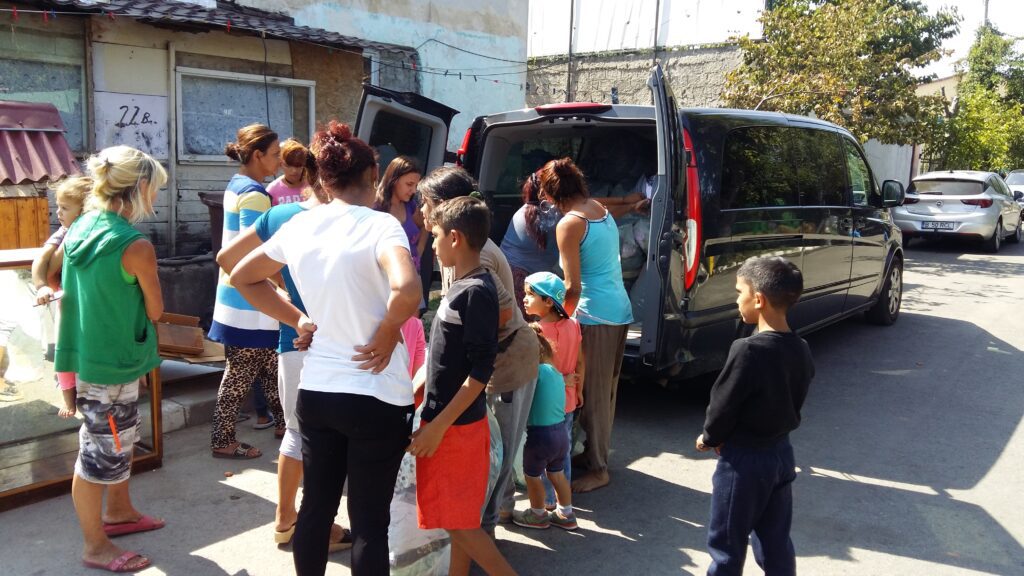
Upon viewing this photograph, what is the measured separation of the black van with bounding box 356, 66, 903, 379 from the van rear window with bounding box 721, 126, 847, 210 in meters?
0.01

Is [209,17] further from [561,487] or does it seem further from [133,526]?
[561,487]

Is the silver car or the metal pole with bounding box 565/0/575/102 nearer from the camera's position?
the silver car

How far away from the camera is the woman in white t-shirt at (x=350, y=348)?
8.16 feet

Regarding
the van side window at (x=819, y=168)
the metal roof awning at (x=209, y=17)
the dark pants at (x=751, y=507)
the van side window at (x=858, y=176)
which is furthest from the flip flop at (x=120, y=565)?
the van side window at (x=858, y=176)

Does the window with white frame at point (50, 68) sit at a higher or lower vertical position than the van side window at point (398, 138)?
higher

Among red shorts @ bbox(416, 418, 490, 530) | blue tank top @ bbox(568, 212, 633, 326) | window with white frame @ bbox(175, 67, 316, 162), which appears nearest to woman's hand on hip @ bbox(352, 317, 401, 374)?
red shorts @ bbox(416, 418, 490, 530)

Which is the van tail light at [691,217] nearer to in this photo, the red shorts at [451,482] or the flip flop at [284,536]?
the red shorts at [451,482]

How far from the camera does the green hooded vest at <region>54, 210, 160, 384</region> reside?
10.5 feet

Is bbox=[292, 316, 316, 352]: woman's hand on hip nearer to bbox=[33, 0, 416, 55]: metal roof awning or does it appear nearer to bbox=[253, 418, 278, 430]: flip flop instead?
bbox=[253, 418, 278, 430]: flip flop

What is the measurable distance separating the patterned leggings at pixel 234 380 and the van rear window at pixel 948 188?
1423 centimetres

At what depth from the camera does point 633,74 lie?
18.4 metres

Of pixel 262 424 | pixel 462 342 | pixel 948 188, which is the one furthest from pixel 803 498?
pixel 948 188

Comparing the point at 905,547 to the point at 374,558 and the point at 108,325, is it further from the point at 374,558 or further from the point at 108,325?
the point at 108,325

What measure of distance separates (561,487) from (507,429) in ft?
2.07
